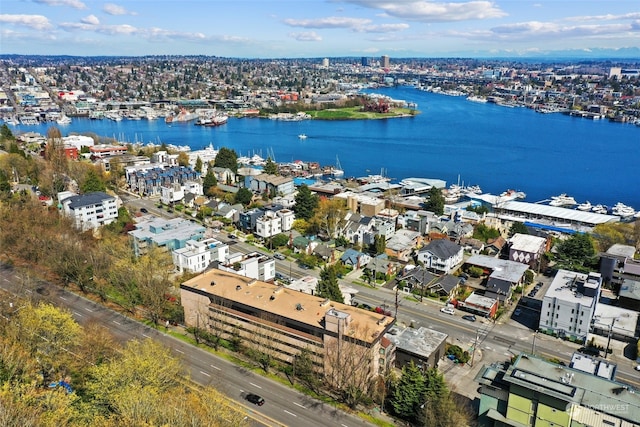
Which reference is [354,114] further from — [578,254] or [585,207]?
[578,254]

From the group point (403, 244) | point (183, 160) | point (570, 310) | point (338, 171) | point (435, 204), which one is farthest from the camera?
point (338, 171)

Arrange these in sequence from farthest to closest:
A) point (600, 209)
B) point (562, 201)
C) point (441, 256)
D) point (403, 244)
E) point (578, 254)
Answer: point (562, 201)
point (600, 209)
point (403, 244)
point (441, 256)
point (578, 254)

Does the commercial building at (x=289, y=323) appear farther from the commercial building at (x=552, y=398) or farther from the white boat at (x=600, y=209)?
the white boat at (x=600, y=209)

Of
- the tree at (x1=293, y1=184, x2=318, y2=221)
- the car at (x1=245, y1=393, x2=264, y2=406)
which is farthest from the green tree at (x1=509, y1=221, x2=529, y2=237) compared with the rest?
the car at (x1=245, y1=393, x2=264, y2=406)

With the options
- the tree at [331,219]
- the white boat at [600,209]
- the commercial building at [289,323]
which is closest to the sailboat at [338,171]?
the tree at [331,219]

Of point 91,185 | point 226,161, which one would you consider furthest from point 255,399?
point 226,161

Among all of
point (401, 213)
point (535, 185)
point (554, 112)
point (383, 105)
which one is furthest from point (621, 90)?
point (401, 213)
